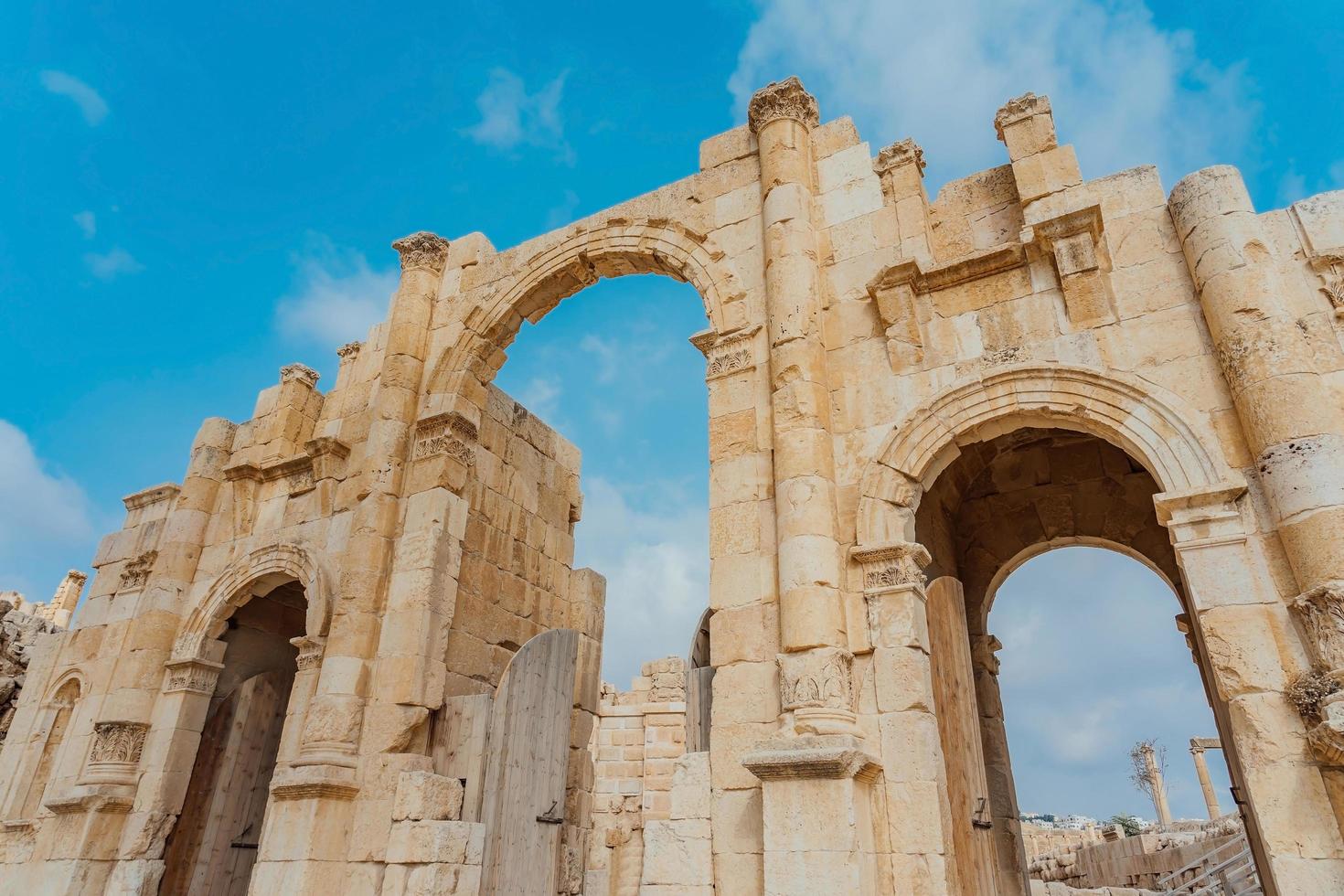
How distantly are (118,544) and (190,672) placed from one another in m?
2.63

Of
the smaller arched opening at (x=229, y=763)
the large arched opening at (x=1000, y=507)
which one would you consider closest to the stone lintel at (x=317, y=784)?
the smaller arched opening at (x=229, y=763)

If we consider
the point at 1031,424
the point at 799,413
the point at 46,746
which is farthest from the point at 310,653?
the point at 1031,424

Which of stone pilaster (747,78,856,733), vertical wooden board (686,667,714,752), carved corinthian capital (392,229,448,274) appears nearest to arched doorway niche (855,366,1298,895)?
stone pilaster (747,78,856,733)

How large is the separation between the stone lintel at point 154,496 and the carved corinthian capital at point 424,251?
4008 mm

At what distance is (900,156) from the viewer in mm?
6422

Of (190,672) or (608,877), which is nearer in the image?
(190,672)

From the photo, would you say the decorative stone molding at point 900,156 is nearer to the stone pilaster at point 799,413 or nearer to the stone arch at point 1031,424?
the stone pilaster at point 799,413

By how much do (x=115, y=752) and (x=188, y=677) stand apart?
2.82ft

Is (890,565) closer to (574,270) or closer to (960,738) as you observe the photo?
(960,738)

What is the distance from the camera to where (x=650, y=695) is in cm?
1451

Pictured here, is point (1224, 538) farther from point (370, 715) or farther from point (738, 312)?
point (370, 715)

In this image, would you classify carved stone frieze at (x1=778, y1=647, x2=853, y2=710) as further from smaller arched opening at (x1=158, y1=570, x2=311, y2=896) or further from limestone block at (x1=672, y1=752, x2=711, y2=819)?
smaller arched opening at (x1=158, y1=570, x2=311, y2=896)

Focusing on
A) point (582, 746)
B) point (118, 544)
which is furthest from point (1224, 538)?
point (118, 544)

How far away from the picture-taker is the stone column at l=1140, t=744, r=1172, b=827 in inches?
960
